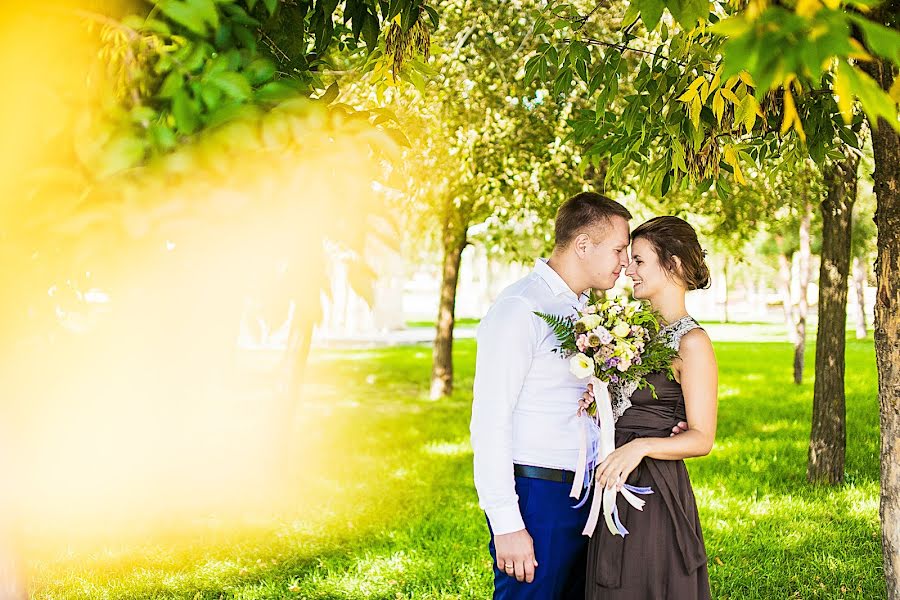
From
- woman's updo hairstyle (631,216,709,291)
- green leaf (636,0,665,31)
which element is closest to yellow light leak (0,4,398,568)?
green leaf (636,0,665,31)

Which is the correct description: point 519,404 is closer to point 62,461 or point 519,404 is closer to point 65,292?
point 65,292

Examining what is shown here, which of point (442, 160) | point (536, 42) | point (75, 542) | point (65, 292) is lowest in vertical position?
point (75, 542)

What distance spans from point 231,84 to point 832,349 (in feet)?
26.1

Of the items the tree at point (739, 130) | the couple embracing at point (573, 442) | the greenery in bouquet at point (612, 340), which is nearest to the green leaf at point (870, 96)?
the tree at point (739, 130)

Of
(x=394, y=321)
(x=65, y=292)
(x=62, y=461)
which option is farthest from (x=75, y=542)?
(x=394, y=321)

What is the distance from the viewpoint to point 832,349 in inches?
319

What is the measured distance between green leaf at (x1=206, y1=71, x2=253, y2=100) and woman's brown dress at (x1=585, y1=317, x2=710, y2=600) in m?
2.40

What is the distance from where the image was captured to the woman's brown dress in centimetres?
327

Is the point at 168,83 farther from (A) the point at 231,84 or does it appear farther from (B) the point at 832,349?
(B) the point at 832,349

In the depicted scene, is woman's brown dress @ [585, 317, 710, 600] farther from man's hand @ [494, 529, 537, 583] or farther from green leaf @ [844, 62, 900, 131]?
green leaf @ [844, 62, 900, 131]

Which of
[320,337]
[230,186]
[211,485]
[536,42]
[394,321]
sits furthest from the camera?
[394,321]

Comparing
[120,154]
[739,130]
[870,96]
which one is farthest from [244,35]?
[739,130]

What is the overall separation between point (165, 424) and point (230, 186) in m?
9.71

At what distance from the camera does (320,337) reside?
1169 inches
